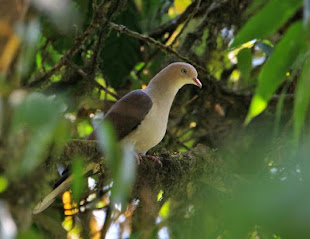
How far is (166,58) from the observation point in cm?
512

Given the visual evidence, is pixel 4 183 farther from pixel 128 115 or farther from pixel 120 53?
pixel 120 53

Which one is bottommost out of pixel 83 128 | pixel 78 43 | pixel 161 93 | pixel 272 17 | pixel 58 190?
pixel 83 128

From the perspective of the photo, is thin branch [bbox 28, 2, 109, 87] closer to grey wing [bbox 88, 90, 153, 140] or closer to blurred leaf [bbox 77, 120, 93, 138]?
grey wing [bbox 88, 90, 153, 140]

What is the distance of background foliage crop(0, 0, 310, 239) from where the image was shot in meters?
1.29

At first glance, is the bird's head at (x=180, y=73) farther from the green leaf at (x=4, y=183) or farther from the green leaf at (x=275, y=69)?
the green leaf at (x=4, y=183)

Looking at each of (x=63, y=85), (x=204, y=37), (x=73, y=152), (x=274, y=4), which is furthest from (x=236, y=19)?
(x=274, y=4)

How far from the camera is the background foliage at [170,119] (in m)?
1.29

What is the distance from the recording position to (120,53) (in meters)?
4.70

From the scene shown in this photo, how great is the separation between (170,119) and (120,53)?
93 centimetres

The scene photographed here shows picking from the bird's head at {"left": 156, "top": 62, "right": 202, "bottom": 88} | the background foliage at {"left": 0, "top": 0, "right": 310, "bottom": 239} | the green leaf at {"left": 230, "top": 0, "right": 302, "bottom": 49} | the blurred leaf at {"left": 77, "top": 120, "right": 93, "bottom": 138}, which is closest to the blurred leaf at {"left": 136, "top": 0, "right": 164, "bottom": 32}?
the background foliage at {"left": 0, "top": 0, "right": 310, "bottom": 239}

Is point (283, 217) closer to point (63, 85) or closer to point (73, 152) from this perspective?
point (73, 152)

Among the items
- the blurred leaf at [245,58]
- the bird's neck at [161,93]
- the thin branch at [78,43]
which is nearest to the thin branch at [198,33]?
the bird's neck at [161,93]

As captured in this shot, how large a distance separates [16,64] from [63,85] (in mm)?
3597

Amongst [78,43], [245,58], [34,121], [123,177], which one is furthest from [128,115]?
[34,121]
